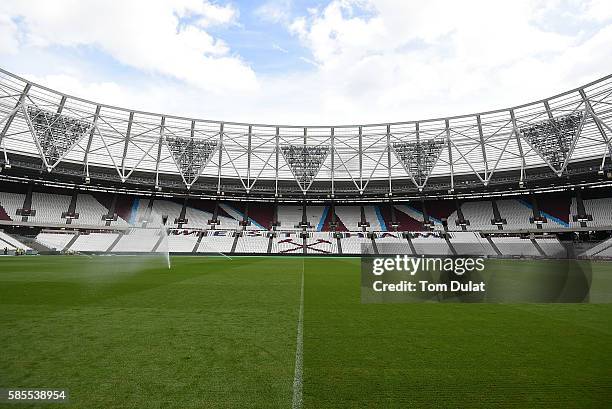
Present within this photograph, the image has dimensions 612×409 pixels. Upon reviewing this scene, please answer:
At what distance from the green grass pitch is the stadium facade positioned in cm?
4176

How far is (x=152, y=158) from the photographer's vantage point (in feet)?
157

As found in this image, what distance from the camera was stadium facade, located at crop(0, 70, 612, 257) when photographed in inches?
1576

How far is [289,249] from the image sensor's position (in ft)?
165

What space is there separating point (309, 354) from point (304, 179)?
47.6 m

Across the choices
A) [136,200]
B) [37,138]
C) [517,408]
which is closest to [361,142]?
[136,200]

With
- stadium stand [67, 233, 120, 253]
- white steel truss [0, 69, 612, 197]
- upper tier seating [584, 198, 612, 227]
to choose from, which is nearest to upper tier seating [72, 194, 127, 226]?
stadium stand [67, 233, 120, 253]

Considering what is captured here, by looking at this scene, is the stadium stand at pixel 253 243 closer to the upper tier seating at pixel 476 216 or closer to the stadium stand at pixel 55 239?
the stadium stand at pixel 55 239

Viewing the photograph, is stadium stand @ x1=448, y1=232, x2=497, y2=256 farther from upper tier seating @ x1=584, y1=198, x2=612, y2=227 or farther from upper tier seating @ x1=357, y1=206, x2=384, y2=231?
upper tier seating @ x1=584, y1=198, x2=612, y2=227

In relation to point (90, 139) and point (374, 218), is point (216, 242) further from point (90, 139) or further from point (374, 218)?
point (374, 218)

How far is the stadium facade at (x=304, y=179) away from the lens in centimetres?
4003

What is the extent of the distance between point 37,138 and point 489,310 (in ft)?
158

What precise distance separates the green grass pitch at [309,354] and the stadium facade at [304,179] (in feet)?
137

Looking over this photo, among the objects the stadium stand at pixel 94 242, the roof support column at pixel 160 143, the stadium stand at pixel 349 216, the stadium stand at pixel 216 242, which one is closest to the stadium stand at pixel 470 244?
the stadium stand at pixel 349 216

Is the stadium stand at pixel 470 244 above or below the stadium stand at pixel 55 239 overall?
above
